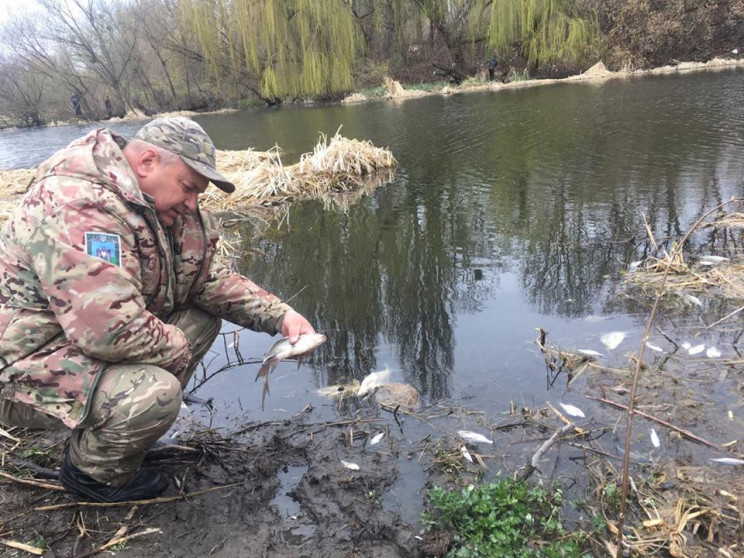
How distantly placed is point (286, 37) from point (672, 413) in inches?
958

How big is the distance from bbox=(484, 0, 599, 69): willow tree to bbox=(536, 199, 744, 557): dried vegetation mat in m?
22.0

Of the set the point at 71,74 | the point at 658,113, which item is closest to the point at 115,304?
the point at 658,113

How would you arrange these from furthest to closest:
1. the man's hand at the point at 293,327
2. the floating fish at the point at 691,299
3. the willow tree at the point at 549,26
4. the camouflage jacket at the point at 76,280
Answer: the willow tree at the point at 549,26
the floating fish at the point at 691,299
the man's hand at the point at 293,327
the camouflage jacket at the point at 76,280

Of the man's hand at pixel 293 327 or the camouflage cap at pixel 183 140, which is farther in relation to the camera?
the man's hand at pixel 293 327

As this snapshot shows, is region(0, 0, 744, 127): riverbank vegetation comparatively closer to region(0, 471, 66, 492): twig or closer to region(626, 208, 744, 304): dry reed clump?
region(626, 208, 744, 304): dry reed clump

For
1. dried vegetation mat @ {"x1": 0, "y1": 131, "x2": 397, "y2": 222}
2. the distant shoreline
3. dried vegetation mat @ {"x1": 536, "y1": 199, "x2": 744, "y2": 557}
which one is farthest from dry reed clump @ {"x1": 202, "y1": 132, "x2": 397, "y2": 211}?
the distant shoreline

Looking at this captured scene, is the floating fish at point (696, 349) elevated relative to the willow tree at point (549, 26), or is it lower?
lower

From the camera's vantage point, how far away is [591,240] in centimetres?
614

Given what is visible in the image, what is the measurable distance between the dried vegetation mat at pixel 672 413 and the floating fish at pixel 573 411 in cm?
1

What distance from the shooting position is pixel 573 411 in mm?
3232

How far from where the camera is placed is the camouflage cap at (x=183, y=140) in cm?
248

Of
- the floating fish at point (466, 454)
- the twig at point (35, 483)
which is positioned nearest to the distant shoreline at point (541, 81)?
the floating fish at point (466, 454)

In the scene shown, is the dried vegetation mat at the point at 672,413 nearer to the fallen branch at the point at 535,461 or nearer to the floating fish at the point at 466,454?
the fallen branch at the point at 535,461

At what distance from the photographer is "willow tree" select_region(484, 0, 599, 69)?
23844mm
